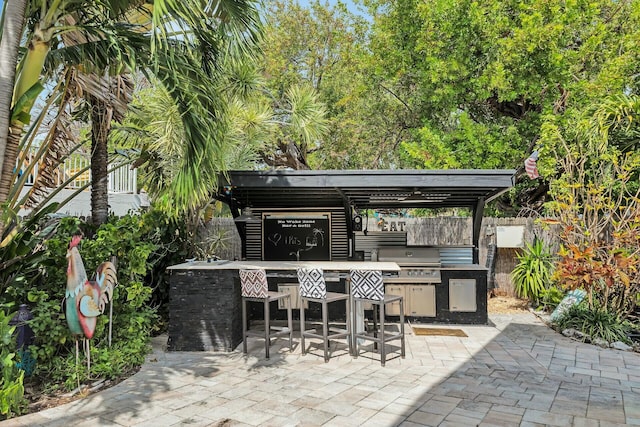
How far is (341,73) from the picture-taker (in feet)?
46.5

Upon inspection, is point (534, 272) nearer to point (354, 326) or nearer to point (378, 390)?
point (354, 326)

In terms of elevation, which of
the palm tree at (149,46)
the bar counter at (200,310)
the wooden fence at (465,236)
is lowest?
the bar counter at (200,310)

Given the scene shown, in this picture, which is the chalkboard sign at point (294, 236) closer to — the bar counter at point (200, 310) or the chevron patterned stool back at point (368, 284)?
the bar counter at point (200, 310)

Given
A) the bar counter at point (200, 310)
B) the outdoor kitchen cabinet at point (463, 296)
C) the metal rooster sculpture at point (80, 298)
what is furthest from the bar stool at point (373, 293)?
the metal rooster sculpture at point (80, 298)

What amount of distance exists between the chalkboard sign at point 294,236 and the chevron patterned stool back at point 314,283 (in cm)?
296

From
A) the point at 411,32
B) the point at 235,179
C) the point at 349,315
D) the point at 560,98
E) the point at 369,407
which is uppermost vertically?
the point at 411,32

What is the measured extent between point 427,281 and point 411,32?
6553mm

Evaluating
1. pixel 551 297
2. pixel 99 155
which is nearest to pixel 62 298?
pixel 99 155

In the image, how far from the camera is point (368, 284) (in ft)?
16.4

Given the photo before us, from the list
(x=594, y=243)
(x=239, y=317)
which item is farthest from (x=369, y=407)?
(x=594, y=243)

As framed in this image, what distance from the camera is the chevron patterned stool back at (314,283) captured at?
5.18m

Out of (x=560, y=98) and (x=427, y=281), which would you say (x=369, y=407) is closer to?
(x=427, y=281)

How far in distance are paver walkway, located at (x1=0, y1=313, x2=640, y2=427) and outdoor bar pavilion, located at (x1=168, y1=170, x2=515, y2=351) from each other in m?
0.63

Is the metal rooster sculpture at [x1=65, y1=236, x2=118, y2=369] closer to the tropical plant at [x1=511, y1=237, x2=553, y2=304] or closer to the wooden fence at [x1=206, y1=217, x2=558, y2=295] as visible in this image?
the wooden fence at [x1=206, y1=217, x2=558, y2=295]
